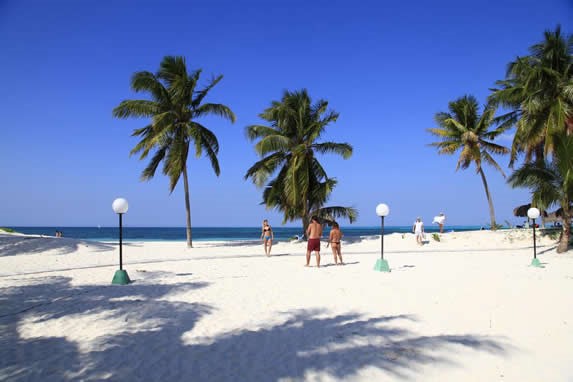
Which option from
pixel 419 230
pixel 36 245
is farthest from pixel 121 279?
pixel 419 230

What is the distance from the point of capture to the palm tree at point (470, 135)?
904 inches

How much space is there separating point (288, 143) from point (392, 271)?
10836 mm

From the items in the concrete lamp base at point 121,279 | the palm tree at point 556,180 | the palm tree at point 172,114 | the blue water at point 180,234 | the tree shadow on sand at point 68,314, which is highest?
the palm tree at point 172,114

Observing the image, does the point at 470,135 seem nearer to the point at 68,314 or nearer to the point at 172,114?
the point at 172,114

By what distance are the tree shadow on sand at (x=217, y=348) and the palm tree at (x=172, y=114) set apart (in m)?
11.9

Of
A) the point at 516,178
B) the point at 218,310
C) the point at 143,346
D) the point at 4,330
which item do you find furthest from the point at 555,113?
the point at 4,330

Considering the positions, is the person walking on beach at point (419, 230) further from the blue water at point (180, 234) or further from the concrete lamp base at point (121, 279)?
the concrete lamp base at point (121, 279)

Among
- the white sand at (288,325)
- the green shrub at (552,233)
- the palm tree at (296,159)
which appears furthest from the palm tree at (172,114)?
the green shrub at (552,233)

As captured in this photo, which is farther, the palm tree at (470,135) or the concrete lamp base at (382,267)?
the palm tree at (470,135)

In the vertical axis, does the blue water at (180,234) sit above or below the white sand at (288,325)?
below

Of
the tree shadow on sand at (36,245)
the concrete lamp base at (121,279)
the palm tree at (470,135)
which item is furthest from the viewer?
the palm tree at (470,135)

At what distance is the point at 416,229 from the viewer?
19109 millimetres

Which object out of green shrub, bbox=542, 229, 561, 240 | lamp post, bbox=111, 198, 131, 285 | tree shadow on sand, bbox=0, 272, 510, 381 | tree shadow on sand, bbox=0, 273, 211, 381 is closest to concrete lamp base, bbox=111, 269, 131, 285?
lamp post, bbox=111, 198, 131, 285

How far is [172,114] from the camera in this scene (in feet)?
58.0
